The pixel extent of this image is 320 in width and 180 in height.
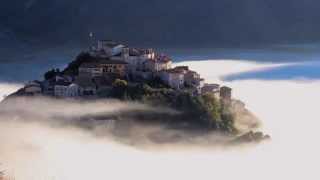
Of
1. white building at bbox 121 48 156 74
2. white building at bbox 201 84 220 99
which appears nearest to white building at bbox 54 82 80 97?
white building at bbox 121 48 156 74

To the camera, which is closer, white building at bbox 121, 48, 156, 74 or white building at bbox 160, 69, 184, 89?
white building at bbox 160, 69, 184, 89

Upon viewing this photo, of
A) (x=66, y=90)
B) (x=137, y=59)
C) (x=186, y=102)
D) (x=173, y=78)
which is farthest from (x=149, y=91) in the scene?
(x=137, y=59)

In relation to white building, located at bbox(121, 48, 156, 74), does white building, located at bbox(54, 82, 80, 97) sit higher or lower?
lower

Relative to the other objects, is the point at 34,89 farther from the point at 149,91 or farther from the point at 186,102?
the point at 186,102

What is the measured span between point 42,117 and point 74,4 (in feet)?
79.5

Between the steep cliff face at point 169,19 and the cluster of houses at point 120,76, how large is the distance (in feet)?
57.6

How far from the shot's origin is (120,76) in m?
13.4

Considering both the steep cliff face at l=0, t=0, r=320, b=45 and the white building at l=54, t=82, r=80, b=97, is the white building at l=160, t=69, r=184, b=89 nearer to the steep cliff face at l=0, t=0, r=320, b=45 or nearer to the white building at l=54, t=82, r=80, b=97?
the white building at l=54, t=82, r=80, b=97

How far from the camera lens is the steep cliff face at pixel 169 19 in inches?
1288

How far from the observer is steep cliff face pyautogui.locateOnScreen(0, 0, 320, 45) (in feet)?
107

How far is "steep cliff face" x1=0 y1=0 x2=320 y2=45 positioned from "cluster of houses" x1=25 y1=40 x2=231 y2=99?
17545mm

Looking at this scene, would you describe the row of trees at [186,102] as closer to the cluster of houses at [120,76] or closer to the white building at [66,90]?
the cluster of houses at [120,76]

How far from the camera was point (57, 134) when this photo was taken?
464 inches

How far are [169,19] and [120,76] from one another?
2179cm
